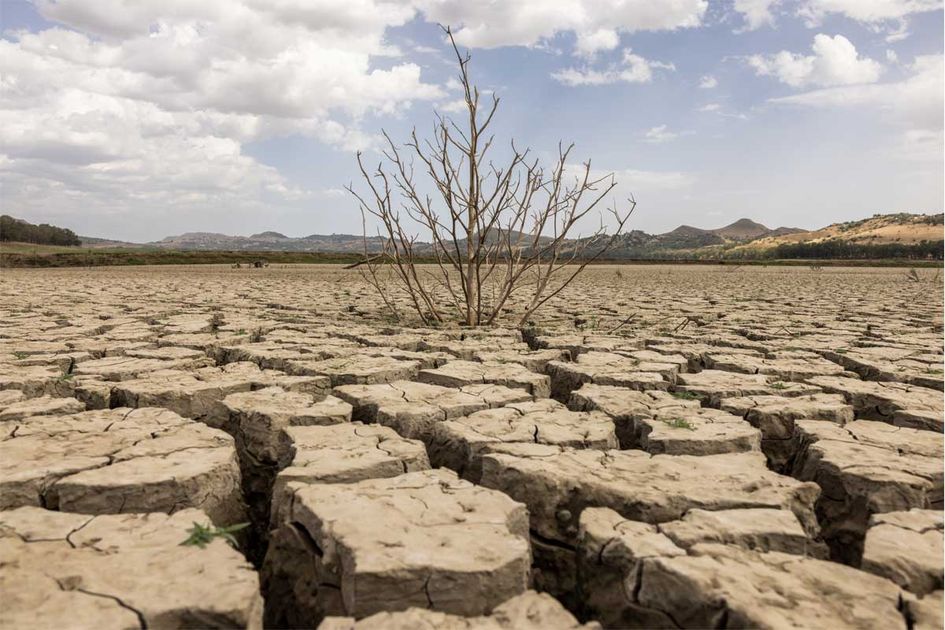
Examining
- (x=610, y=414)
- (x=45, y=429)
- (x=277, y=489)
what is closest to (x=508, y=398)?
(x=610, y=414)

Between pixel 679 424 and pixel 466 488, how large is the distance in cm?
95

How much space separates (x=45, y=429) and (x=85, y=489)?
642mm

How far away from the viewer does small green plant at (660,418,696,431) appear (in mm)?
2254

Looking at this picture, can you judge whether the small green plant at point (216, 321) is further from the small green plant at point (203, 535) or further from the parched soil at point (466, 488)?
the small green plant at point (203, 535)

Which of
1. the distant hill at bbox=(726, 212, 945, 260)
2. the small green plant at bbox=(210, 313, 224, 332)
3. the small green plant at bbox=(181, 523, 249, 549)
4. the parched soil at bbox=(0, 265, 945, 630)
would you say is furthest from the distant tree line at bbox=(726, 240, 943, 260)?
the small green plant at bbox=(181, 523, 249, 549)

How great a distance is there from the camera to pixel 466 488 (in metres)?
1.68

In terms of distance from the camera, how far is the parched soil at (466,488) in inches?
47.6

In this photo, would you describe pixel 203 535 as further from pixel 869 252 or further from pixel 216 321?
pixel 869 252

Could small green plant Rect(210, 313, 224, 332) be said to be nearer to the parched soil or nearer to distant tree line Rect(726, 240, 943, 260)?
the parched soil

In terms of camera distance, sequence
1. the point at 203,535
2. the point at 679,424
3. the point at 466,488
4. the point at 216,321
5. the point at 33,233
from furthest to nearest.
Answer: the point at 33,233, the point at 216,321, the point at 679,424, the point at 466,488, the point at 203,535

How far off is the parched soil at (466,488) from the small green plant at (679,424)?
0.04 feet

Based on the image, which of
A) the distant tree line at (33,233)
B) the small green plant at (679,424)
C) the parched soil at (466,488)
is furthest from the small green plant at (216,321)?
the distant tree line at (33,233)

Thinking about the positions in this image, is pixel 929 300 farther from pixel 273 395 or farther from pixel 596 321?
pixel 273 395

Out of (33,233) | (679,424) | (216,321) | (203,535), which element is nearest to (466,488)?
(203,535)
